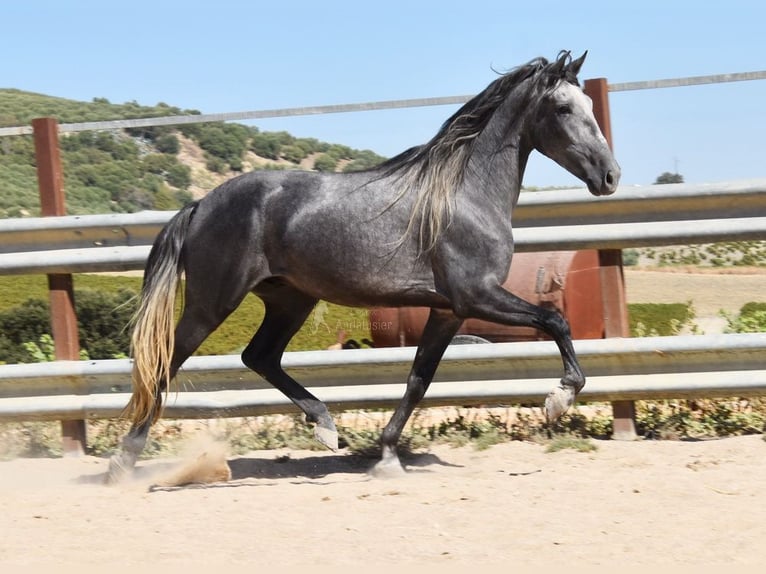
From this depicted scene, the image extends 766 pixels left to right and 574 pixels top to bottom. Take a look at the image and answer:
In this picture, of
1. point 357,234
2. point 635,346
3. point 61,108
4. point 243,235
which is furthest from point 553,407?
point 61,108

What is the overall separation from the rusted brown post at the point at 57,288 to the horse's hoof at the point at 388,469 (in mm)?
1985

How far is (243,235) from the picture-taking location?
547cm

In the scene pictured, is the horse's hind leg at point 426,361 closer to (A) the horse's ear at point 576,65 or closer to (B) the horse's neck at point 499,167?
(B) the horse's neck at point 499,167

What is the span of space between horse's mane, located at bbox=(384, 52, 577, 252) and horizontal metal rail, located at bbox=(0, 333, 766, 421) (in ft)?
3.07

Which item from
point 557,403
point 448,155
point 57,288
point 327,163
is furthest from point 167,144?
point 557,403

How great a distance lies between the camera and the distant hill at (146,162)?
1235 cm

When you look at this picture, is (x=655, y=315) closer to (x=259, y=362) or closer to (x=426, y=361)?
(x=426, y=361)

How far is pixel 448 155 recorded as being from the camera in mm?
5391

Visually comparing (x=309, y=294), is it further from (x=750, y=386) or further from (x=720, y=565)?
(x=720, y=565)

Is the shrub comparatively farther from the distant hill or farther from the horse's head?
the horse's head

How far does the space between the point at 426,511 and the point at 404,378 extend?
166 centimetres

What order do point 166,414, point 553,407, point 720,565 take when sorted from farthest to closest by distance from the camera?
1. point 166,414
2. point 553,407
3. point 720,565

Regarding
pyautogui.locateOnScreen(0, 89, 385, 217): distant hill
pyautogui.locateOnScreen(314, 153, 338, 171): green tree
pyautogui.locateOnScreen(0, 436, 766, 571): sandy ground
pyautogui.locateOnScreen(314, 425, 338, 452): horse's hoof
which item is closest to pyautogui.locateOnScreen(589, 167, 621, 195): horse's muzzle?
pyautogui.locateOnScreen(0, 436, 766, 571): sandy ground

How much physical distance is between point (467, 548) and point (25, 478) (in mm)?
2917
